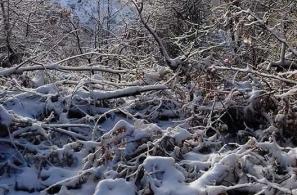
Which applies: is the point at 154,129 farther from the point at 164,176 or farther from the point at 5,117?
the point at 5,117

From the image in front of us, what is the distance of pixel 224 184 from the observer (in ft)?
10.3

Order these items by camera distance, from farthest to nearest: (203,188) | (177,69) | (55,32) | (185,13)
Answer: (185,13) → (55,32) → (177,69) → (203,188)

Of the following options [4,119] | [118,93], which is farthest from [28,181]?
[118,93]

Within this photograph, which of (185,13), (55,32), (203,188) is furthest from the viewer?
(185,13)

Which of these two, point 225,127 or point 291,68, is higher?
point 291,68

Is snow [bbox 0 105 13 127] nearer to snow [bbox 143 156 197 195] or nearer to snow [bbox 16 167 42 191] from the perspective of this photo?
snow [bbox 16 167 42 191]

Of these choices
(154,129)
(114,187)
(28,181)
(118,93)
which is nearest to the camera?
(114,187)

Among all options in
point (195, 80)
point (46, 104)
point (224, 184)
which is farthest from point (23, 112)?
point (224, 184)

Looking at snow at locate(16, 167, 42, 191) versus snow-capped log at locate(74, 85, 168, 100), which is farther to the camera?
snow-capped log at locate(74, 85, 168, 100)

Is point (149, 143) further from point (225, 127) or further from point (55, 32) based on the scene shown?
point (55, 32)

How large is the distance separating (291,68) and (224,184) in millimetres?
1685

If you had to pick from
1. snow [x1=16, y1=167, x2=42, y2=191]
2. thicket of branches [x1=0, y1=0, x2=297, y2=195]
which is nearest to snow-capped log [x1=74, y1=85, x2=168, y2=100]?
thicket of branches [x1=0, y1=0, x2=297, y2=195]

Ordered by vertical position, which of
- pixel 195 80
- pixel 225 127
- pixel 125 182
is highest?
pixel 195 80

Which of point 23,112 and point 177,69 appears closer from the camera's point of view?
point 23,112
